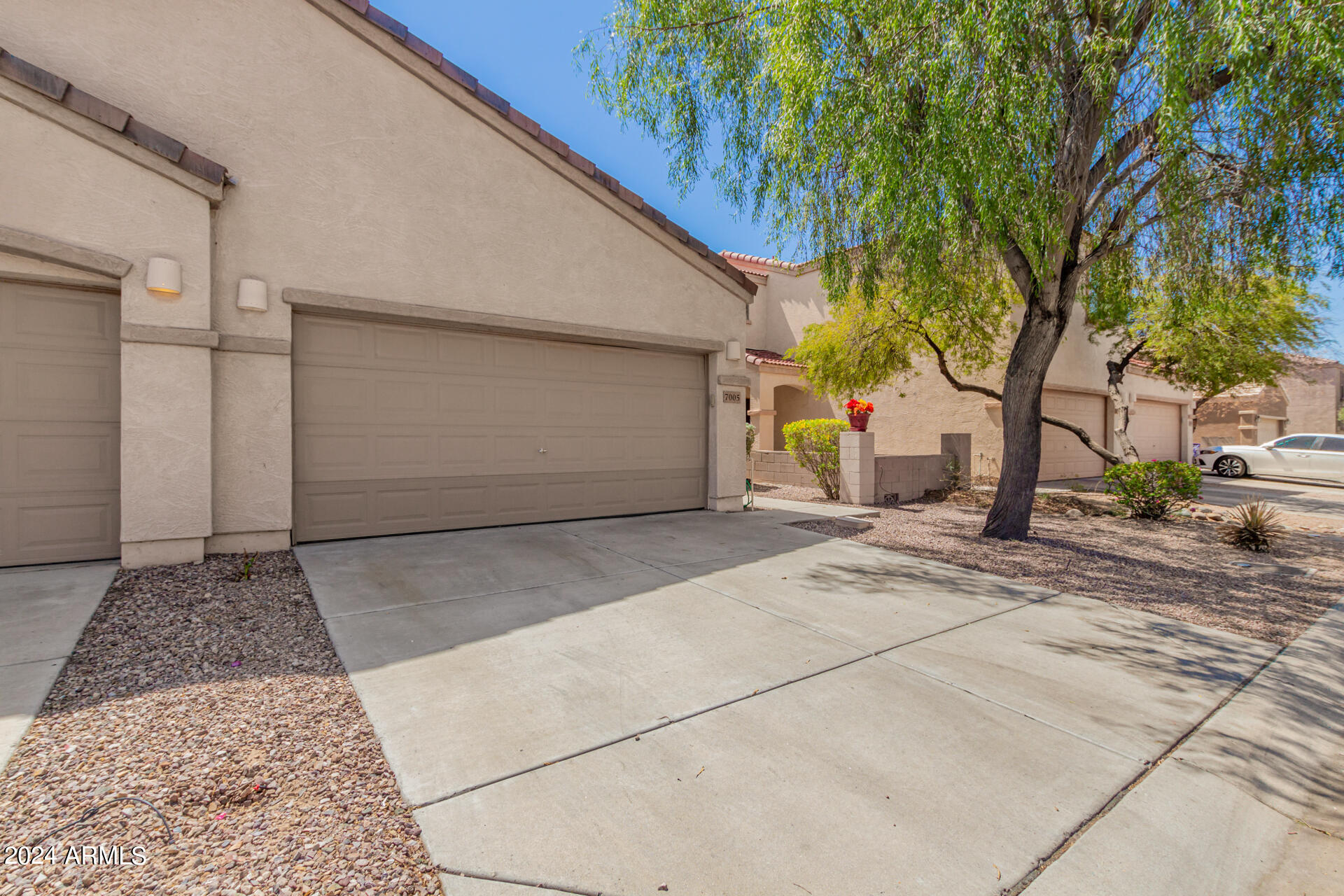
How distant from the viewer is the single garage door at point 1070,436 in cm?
1619

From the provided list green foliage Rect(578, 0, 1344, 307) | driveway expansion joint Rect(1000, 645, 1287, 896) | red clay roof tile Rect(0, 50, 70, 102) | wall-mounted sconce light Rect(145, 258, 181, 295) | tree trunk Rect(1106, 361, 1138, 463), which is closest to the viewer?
driveway expansion joint Rect(1000, 645, 1287, 896)

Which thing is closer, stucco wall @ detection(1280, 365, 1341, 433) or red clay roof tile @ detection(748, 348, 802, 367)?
red clay roof tile @ detection(748, 348, 802, 367)

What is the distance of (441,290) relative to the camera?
22.7ft

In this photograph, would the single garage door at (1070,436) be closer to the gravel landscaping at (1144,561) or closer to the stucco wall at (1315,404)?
the gravel landscaping at (1144,561)

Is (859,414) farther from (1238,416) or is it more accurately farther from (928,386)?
(1238,416)

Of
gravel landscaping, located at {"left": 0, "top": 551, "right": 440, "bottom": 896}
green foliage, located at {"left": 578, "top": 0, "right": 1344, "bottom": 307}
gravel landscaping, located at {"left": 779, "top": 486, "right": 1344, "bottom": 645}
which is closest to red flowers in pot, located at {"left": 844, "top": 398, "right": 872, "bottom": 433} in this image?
gravel landscaping, located at {"left": 779, "top": 486, "right": 1344, "bottom": 645}

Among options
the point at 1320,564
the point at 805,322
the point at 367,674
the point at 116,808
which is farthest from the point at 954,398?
the point at 116,808

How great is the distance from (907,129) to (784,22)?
1.69 meters

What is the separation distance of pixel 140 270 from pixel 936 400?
51.5ft

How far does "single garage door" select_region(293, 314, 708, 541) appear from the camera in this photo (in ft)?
21.3

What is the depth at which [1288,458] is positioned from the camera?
17141 millimetres

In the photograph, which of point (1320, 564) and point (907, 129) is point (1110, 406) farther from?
point (907, 129)

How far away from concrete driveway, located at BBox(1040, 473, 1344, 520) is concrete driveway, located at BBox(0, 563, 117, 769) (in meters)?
16.8

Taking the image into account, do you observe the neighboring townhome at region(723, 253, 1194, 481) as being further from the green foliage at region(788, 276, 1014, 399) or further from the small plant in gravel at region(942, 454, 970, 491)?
the small plant in gravel at region(942, 454, 970, 491)
